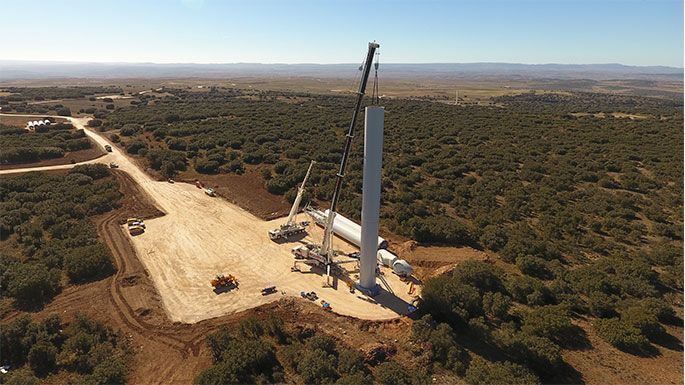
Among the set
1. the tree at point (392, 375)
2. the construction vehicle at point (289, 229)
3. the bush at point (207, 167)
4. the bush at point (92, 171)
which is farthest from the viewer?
the bush at point (207, 167)

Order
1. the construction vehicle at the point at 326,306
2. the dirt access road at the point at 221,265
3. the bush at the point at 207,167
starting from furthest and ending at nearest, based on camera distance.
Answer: the bush at the point at 207,167, the dirt access road at the point at 221,265, the construction vehicle at the point at 326,306

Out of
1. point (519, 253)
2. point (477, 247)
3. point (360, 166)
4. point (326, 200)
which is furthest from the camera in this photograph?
point (360, 166)

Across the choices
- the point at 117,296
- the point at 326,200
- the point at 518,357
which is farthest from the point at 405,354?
the point at 326,200

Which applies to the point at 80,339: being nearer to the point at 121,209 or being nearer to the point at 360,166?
the point at 121,209

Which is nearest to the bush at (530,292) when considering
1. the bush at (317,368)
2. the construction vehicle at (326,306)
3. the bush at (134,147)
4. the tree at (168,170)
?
the construction vehicle at (326,306)

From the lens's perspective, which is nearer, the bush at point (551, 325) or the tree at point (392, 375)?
the tree at point (392, 375)

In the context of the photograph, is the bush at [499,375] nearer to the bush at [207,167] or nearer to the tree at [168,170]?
the bush at [207,167]

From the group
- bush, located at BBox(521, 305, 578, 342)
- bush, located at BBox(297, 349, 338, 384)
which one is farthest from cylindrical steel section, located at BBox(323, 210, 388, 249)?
bush, located at BBox(297, 349, 338, 384)
